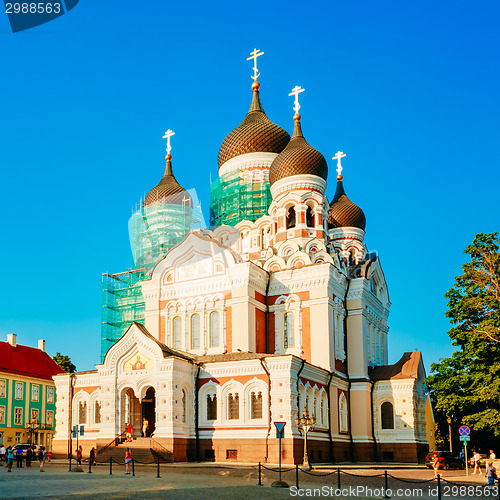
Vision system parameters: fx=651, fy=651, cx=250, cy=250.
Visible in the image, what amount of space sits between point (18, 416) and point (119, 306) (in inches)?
464

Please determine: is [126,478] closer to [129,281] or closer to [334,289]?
[334,289]

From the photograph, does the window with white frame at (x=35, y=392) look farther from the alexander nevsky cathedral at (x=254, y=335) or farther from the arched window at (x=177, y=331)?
the arched window at (x=177, y=331)

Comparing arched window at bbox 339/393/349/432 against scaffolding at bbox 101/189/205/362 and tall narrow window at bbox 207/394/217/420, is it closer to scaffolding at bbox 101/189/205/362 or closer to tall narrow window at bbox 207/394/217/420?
tall narrow window at bbox 207/394/217/420

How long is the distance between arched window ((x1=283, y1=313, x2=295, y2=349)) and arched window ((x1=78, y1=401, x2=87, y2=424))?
1115cm

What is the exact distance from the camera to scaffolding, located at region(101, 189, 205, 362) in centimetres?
4594

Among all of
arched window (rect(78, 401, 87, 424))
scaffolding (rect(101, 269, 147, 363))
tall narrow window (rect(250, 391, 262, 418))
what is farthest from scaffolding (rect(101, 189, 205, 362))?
tall narrow window (rect(250, 391, 262, 418))

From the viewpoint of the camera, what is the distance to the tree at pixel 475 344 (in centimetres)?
3109

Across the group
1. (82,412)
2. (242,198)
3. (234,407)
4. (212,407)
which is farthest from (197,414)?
(242,198)

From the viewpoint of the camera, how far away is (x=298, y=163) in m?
39.8

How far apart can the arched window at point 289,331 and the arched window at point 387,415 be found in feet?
22.5

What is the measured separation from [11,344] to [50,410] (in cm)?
621

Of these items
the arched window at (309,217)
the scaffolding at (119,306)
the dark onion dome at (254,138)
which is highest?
the dark onion dome at (254,138)

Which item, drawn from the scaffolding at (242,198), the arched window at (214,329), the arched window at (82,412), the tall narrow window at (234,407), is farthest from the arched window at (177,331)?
the scaffolding at (242,198)

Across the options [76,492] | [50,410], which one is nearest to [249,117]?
[50,410]
